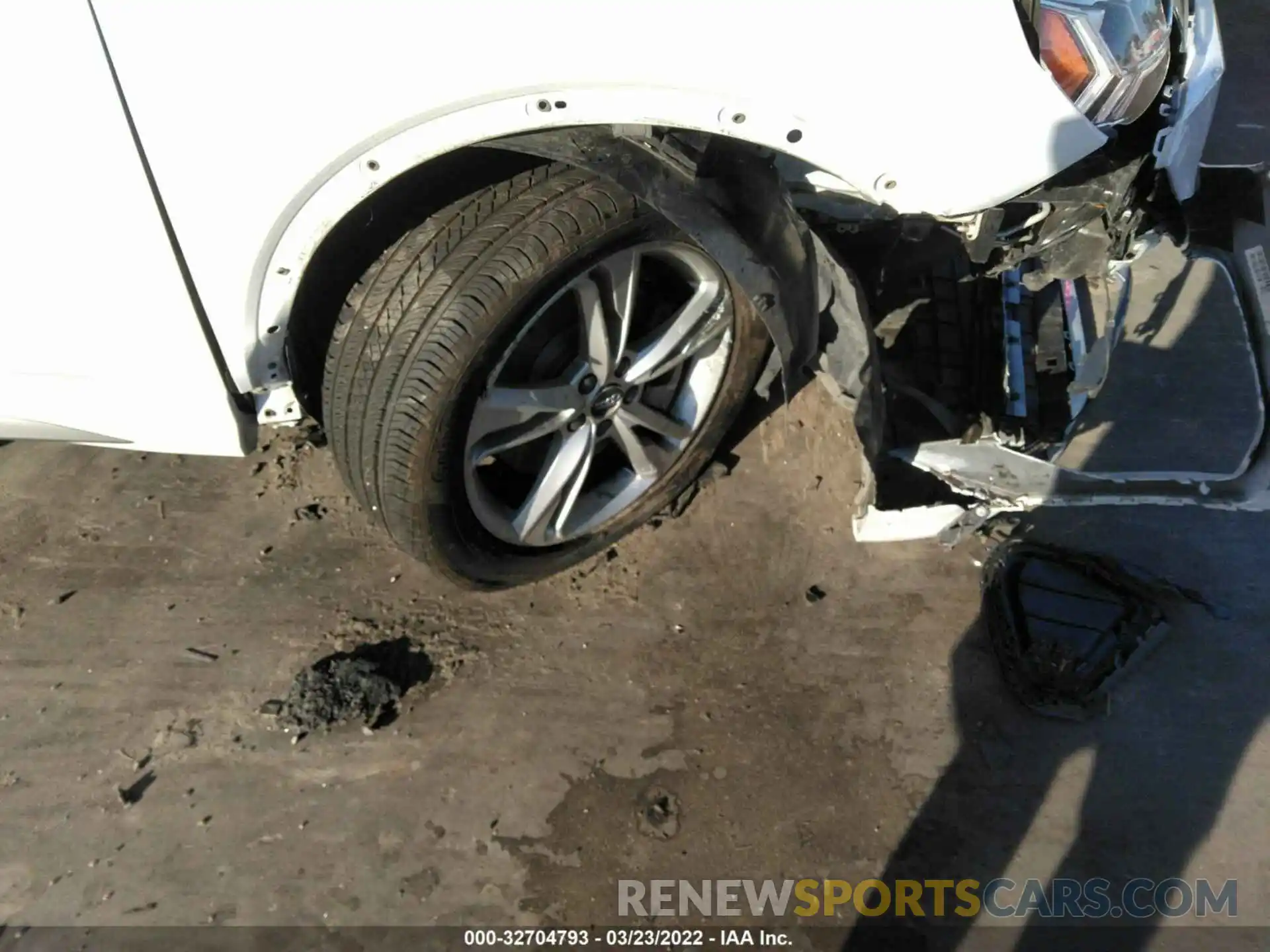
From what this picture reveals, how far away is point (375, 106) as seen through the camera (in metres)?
1.57

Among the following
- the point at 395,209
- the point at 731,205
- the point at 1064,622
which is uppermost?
the point at 395,209

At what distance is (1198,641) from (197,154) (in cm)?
283

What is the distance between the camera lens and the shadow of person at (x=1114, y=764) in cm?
218

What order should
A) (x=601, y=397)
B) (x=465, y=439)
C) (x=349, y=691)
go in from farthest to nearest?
1. (x=349, y=691)
2. (x=601, y=397)
3. (x=465, y=439)

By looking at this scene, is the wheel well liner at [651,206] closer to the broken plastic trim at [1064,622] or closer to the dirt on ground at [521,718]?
the dirt on ground at [521,718]

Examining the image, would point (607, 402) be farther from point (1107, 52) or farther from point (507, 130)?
point (1107, 52)

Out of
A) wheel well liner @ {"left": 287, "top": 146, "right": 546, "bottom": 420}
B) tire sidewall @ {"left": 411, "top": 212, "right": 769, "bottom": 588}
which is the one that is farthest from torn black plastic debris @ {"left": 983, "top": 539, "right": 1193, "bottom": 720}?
wheel well liner @ {"left": 287, "top": 146, "right": 546, "bottom": 420}

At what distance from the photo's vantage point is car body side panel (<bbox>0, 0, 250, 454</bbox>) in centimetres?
151

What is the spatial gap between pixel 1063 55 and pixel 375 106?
133 centimetres

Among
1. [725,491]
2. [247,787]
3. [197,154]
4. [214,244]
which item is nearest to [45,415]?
[214,244]

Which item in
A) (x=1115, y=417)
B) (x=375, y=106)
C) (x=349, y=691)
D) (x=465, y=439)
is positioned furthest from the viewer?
(x=1115, y=417)

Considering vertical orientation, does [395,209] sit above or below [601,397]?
above

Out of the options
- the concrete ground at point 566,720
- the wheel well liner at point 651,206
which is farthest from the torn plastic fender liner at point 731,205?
the concrete ground at point 566,720

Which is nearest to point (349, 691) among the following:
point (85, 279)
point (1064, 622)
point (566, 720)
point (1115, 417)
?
point (566, 720)
